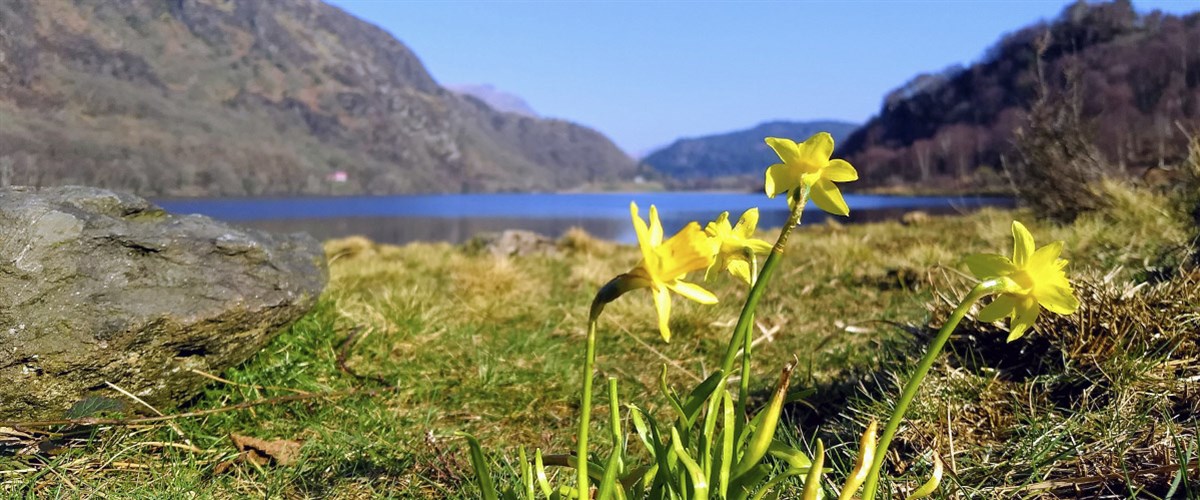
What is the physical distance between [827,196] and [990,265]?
0.23 m

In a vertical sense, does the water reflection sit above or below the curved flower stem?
below

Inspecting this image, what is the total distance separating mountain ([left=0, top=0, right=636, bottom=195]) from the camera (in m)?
8.49

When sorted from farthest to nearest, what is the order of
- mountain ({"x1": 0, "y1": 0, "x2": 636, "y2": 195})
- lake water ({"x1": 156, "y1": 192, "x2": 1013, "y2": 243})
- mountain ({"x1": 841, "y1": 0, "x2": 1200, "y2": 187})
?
mountain ({"x1": 841, "y1": 0, "x2": 1200, "y2": 187}), lake water ({"x1": 156, "y1": 192, "x2": 1013, "y2": 243}), mountain ({"x1": 0, "y1": 0, "x2": 636, "y2": 195})

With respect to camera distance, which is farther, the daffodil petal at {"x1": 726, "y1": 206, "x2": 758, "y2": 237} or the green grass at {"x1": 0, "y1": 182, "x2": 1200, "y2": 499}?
the green grass at {"x1": 0, "y1": 182, "x2": 1200, "y2": 499}

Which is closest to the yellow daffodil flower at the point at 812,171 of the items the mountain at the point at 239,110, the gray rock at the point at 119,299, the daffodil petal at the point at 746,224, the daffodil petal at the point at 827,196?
the daffodil petal at the point at 827,196

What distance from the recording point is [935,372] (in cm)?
200

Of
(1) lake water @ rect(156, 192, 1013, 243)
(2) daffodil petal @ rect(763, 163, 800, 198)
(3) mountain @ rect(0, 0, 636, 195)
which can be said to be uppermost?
(3) mountain @ rect(0, 0, 636, 195)

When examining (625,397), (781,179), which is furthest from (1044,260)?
(625,397)

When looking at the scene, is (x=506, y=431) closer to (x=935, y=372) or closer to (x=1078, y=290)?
(x=935, y=372)

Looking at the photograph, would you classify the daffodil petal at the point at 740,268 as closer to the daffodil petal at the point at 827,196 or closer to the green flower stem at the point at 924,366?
the daffodil petal at the point at 827,196

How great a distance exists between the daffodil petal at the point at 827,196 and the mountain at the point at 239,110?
4.65 meters

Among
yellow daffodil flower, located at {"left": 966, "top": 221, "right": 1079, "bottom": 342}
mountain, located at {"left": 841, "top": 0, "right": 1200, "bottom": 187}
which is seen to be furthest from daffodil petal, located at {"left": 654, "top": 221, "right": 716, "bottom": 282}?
mountain, located at {"left": 841, "top": 0, "right": 1200, "bottom": 187}

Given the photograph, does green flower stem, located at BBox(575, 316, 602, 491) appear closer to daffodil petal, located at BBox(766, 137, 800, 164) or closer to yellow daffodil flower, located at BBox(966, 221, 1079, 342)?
daffodil petal, located at BBox(766, 137, 800, 164)

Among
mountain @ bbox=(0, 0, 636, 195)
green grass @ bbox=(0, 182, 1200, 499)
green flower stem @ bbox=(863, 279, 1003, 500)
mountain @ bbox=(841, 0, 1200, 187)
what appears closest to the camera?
green flower stem @ bbox=(863, 279, 1003, 500)
